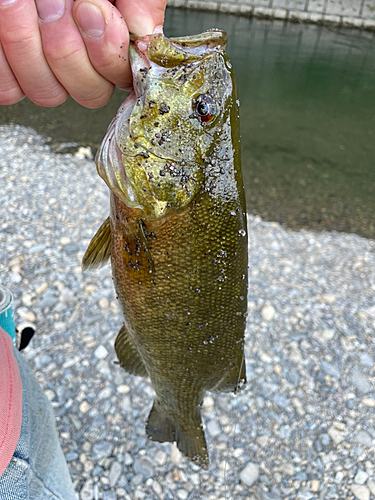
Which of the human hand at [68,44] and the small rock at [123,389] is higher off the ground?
the human hand at [68,44]

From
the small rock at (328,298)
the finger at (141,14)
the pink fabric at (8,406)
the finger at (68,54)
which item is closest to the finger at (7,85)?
the finger at (68,54)

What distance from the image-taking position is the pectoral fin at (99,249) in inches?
66.7

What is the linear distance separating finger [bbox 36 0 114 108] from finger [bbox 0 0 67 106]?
25 mm

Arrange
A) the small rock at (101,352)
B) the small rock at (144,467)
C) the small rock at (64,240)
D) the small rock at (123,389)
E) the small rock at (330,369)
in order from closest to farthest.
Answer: the small rock at (144,467) < the small rock at (123,389) < the small rock at (101,352) < the small rock at (330,369) < the small rock at (64,240)

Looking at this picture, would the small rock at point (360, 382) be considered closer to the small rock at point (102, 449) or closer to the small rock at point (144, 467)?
the small rock at point (144, 467)

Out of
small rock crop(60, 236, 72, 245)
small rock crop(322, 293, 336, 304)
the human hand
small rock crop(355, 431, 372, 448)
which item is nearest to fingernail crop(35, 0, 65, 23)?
the human hand

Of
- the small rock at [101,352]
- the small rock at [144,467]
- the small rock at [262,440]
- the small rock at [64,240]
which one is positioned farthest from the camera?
the small rock at [64,240]

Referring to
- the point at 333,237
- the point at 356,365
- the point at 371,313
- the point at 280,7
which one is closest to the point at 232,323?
the point at 356,365

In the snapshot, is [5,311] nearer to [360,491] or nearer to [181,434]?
[181,434]

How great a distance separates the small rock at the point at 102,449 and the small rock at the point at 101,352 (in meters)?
0.69

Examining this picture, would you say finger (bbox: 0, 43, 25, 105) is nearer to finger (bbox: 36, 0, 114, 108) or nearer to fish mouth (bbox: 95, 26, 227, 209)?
finger (bbox: 36, 0, 114, 108)

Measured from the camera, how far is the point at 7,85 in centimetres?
129

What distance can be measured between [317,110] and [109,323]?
875cm

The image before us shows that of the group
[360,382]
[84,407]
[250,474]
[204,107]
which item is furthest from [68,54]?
[360,382]
